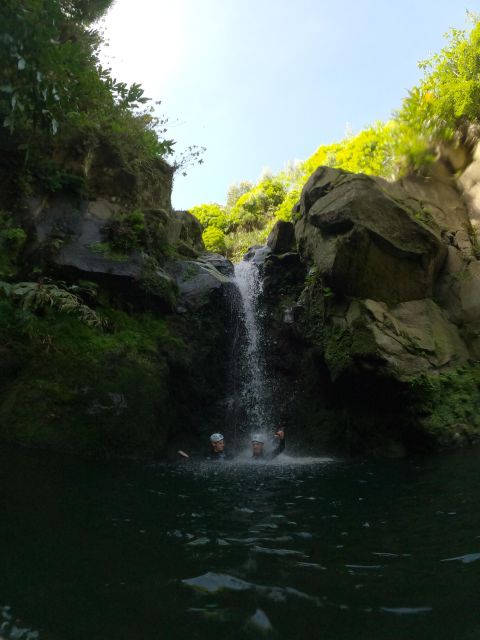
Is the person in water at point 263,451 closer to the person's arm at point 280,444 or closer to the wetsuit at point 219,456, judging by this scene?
the person's arm at point 280,444

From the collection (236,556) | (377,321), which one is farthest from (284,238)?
(236,556)

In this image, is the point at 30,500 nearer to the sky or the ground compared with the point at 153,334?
nearer to the ground

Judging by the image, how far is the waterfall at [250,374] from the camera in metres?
12.2

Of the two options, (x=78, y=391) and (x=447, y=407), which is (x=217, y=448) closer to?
(x=78, y=391)

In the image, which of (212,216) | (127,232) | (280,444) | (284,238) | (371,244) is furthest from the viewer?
(212,216)

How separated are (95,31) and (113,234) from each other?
7539 mm

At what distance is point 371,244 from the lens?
11.8 m

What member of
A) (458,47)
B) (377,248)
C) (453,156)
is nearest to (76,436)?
(377,248)

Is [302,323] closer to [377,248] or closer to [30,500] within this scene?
[377,248]

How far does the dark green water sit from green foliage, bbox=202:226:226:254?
26.2m

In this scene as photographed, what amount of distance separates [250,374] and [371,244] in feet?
16.3

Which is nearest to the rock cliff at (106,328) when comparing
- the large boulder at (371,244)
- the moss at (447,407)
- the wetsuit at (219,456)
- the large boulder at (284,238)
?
the wetsuit at (219,456)

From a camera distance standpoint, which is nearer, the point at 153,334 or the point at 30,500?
the point at 30,500

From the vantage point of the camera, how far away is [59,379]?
30.3ft
